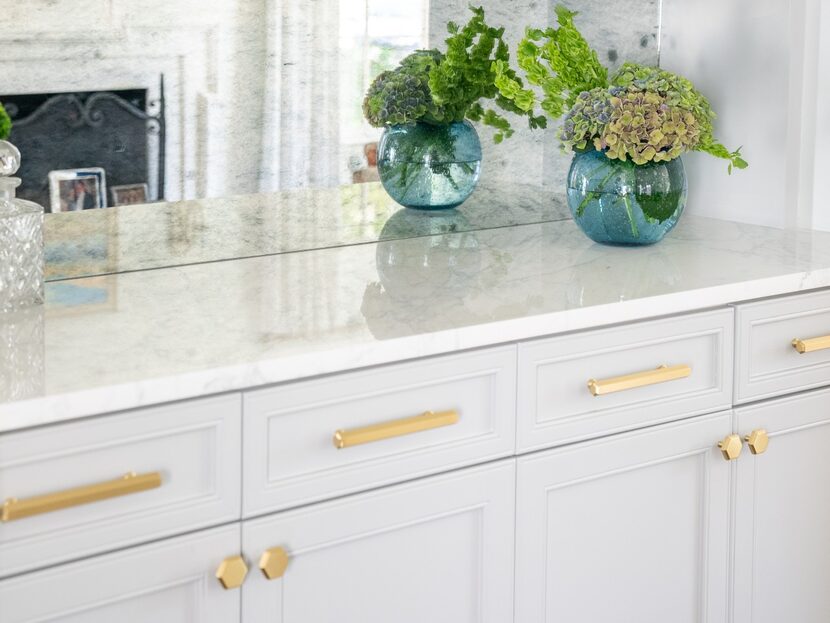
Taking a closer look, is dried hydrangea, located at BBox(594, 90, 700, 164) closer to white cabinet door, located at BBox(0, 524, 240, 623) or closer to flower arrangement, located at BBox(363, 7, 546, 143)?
flower arrangement, located at BBox(363, 7, 546, 143)

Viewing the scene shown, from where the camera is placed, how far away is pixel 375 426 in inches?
54.3

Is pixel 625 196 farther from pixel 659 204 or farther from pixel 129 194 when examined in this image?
pixel 129 194

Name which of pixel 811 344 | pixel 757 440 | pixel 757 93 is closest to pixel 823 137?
pixel 757 93


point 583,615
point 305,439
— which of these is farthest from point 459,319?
point 583,615

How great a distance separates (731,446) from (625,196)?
17.4 inches

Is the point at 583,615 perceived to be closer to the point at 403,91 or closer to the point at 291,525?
the point at 291,525

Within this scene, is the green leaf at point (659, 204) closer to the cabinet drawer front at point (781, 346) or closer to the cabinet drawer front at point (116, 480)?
the cabinet drawer front at point (781, 346)

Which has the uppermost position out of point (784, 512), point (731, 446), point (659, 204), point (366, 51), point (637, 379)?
point (366, 51)

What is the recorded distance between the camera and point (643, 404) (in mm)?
1628

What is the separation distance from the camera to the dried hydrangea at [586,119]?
1.82 m

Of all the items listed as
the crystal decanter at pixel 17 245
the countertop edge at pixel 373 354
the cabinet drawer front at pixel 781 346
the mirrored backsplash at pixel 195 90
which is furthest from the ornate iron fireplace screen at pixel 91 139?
the cabinet drawer front at pixel 781 346

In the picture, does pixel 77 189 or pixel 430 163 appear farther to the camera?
pixel 430 163

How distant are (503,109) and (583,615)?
3.03 ft

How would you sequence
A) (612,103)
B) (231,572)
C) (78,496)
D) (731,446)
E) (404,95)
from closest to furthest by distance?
(78,496) < (231,572) < (731,446) < (612,103) < (404,95)
